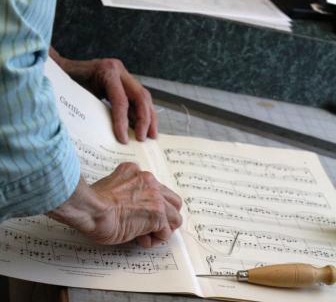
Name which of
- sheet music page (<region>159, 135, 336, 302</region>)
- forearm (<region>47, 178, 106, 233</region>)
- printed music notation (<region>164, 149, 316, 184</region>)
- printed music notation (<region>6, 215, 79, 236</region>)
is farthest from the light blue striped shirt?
printed music notation (<region>164, 149, 316, 184</region>)

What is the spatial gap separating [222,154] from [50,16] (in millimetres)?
494

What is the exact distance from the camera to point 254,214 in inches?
36.8

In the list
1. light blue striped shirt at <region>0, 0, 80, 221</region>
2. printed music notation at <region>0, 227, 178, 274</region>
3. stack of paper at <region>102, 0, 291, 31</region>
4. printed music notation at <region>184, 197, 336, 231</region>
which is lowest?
printed music notation at <region>0, 227, 178, 274</region>

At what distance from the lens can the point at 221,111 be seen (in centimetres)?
124

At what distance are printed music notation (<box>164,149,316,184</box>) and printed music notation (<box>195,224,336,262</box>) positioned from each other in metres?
0.15

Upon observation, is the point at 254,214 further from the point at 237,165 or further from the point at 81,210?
the point at 81,210

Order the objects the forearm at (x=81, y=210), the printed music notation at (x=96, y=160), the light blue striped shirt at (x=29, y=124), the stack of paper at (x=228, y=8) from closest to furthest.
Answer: the light blue striped shirt at (x=29, y=124)
the forearm at (x=81, y=210)
the printed music notation at (x=96, y=160)
the stack of paper at (x=228, y=8)

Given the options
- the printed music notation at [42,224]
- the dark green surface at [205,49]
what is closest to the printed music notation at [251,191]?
the printed music notation at [42,224]

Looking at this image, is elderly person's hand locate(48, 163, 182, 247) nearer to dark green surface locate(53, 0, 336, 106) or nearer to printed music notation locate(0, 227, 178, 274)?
printed music notation locate(0, 227, 178, 274)

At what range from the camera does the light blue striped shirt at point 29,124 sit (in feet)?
1.91

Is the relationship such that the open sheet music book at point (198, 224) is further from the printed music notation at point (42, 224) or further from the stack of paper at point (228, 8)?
the stack of paper at point (228, 8)

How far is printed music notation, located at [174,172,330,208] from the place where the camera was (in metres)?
0.97

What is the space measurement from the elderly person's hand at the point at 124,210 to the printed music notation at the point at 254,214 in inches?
2.4

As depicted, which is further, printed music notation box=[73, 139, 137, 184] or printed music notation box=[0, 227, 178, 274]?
printed music notation box=[73, 139, 137, 184]
